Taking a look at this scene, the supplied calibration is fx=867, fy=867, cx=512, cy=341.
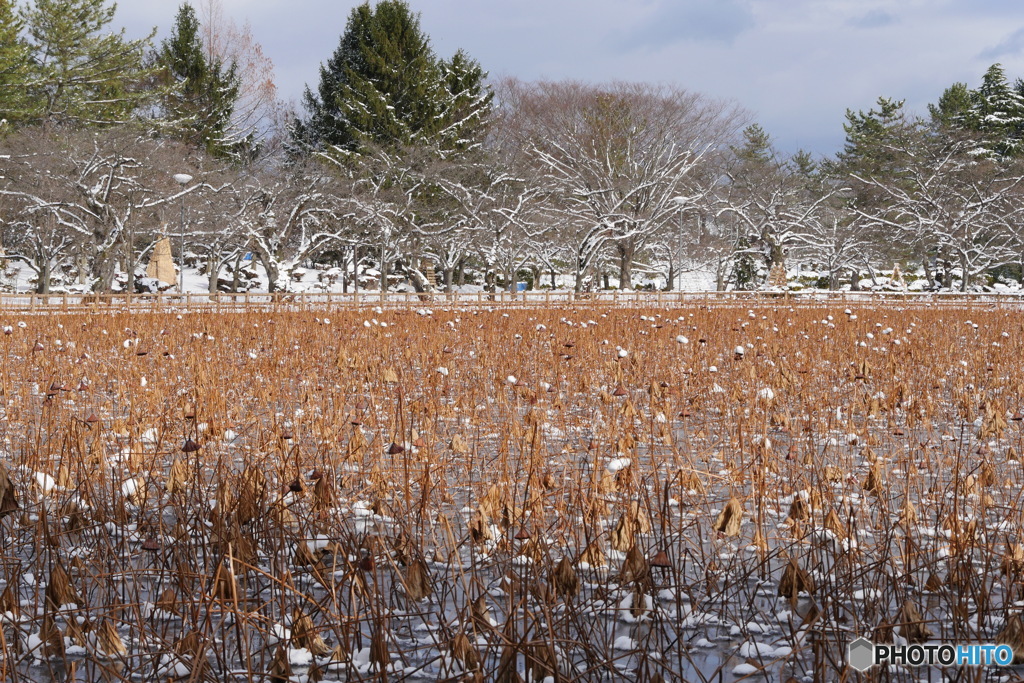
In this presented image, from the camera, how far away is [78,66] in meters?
41.5

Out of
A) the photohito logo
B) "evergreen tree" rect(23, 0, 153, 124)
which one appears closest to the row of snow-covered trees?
"evergreen tree" rect(23, 0, 153, 124)

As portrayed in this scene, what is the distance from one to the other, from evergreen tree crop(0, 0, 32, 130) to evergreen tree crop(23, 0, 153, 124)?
1.07 m

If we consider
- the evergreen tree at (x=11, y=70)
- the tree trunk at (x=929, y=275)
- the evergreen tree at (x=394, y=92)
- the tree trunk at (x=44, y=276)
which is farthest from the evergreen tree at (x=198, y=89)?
the tree trunk at (x=929, y=275)

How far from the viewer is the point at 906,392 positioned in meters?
7.77

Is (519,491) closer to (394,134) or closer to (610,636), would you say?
(610,636)

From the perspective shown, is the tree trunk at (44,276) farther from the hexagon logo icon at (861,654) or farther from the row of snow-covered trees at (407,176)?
the hexagon logo icon at (861,654)

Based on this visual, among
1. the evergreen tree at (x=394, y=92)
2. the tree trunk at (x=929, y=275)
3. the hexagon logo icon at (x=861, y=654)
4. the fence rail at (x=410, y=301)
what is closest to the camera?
the hexagon logo icon at (x=861, y=654)

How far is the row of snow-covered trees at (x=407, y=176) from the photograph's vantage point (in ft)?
119

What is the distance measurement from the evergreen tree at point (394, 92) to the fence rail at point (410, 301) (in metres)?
12.3

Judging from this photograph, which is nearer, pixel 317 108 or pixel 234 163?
pixel 234 163

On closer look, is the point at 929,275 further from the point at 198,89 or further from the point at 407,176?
the point at 198,89

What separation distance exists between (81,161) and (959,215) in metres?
41.6

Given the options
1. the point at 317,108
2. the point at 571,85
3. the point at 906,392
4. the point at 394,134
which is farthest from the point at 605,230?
the point at 906,392

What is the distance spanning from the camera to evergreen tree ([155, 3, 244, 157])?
46.3 metres
